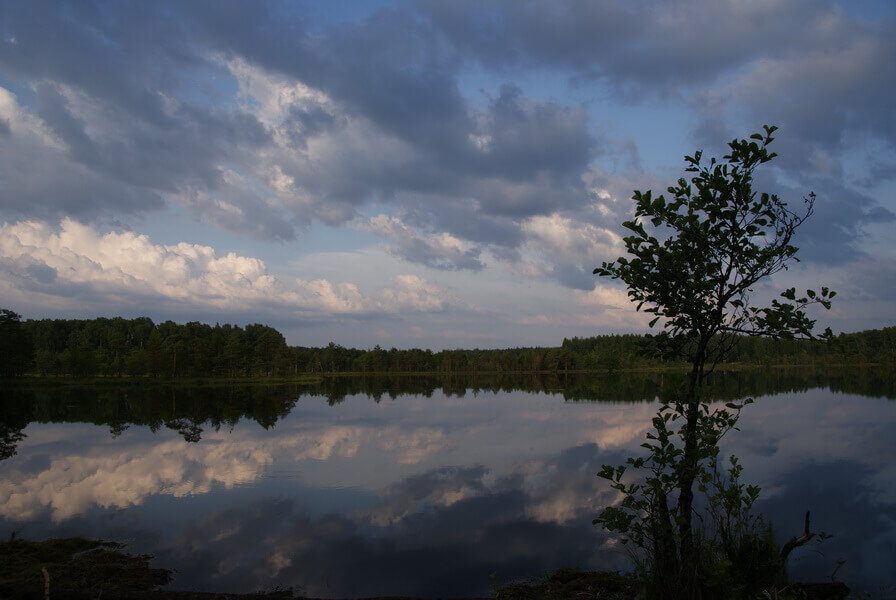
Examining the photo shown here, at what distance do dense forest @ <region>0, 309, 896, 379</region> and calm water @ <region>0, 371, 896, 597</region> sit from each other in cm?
1629

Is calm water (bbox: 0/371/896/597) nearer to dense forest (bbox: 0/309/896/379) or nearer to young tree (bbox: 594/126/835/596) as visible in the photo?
young tree (bbox: 594/126/835/596)

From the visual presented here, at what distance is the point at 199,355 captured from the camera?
108500mm

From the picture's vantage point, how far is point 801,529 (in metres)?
14.5

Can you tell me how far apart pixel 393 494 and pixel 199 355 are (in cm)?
10188

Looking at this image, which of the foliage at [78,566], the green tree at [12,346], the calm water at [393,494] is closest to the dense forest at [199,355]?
the green tree at [12,346]

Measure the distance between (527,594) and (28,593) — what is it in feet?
28.3

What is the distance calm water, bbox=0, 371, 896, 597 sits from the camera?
12664 millimetres

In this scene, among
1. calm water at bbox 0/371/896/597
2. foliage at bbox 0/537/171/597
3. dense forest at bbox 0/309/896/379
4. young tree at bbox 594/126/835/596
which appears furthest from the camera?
dense forest at bbox 0/309/896/379

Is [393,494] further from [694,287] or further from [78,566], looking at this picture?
[694,287]

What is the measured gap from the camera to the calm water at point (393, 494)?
12664mm

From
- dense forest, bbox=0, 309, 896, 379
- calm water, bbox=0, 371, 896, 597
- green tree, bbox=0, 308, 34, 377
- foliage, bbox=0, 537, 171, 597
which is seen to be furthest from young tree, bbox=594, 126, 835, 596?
green tree, bbox=0, 308, 34, 377

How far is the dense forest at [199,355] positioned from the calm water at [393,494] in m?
16.3

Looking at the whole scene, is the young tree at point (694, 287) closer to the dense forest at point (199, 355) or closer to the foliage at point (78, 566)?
the foliage at point (78, 566)

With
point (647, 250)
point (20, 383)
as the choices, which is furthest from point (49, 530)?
point (20, 383)
